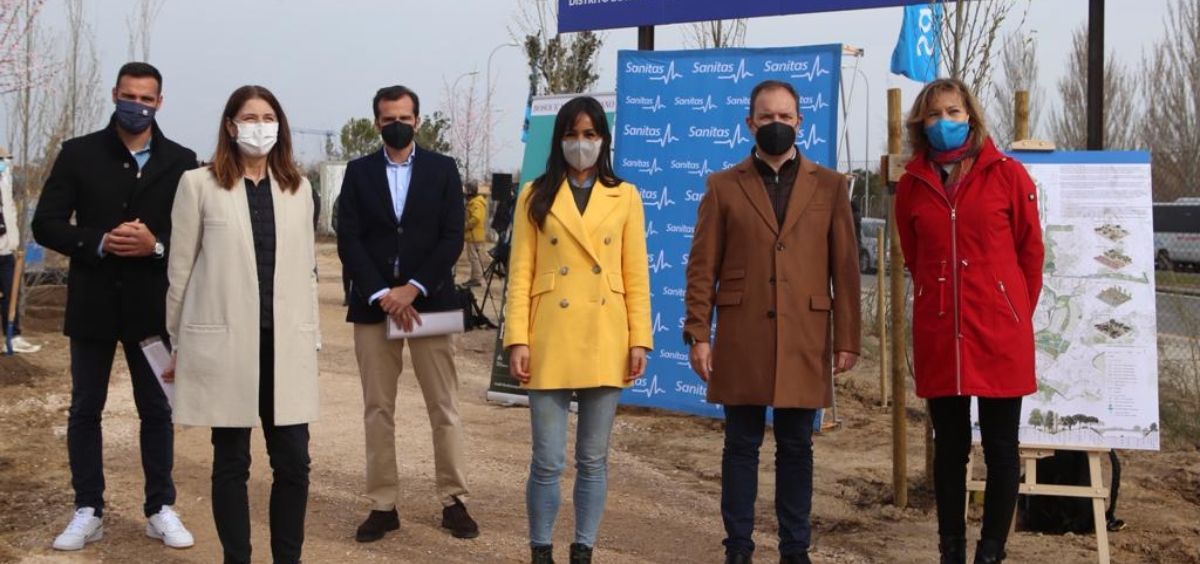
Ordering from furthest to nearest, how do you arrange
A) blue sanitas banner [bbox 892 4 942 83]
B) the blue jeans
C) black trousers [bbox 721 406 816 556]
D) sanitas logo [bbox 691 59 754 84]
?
1. blue sanitas banner [bbox 892 4 942 83]
2. sanitas logo [bbox 691 59 754 84]
3. black trousers [bbox 721 406 816 556]
4. the blue jeans

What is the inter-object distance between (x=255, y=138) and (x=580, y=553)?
1.97 meters

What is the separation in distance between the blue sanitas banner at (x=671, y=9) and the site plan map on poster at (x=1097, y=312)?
2.27 m

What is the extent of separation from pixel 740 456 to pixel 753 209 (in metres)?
0.97

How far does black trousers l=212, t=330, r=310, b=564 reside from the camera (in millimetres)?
4422

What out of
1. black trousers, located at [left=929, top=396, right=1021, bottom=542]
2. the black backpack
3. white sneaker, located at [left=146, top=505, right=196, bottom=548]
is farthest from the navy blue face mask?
the black backpack

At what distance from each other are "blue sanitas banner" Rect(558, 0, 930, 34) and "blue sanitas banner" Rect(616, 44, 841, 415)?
0.28 meters

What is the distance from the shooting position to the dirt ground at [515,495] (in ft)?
17.7

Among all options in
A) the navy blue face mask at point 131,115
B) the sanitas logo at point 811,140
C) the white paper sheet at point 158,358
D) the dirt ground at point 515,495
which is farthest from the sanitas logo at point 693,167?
the white paper sheet at point 158,358

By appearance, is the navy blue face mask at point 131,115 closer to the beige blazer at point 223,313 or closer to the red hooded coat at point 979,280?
the beige blazer at point 223,313

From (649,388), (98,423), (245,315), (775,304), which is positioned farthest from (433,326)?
(649,388)

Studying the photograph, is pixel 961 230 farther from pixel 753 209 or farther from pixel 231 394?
pixel 231 394

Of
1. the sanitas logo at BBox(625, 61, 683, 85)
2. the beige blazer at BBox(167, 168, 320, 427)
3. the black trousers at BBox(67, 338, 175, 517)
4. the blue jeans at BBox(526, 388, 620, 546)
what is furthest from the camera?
the sanitas logo at BBox(625, 61, 683, 85)

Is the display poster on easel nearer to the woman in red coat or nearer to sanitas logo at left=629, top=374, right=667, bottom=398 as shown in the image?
the woman in red coat

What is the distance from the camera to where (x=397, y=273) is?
549 cm
